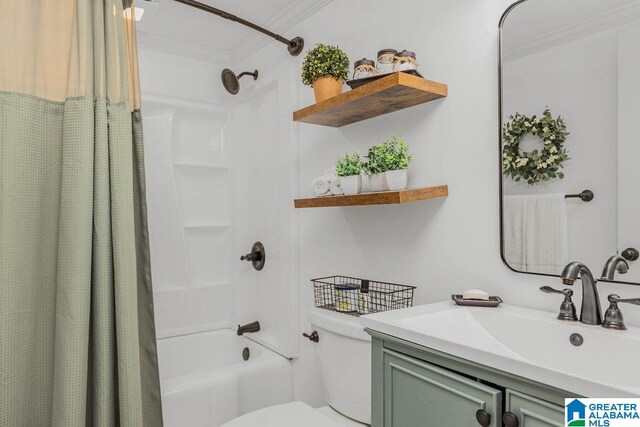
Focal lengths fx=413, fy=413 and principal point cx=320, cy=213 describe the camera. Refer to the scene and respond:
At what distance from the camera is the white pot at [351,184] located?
1.58 m

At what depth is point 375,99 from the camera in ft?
5.11

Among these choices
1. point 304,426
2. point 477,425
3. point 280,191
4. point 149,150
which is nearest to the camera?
point 477,425

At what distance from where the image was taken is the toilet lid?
1.53 m

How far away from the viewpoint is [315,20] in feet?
7.09

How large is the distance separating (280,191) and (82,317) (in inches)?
50.7

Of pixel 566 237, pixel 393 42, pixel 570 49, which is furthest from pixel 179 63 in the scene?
pixel 566 237

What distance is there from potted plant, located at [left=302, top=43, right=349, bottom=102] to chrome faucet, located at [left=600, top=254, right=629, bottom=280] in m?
1.16

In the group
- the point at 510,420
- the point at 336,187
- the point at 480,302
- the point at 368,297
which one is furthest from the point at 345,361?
the point at 510,420

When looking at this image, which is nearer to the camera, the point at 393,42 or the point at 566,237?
the point at 566,237

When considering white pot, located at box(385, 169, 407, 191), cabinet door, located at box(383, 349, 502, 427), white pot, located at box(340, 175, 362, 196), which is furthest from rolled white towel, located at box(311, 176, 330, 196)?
cabinet door, located at box(383, 349, 502, 427)

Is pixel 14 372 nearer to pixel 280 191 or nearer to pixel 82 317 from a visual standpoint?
pixel 82 317

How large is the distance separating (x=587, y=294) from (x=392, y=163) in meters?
0.71

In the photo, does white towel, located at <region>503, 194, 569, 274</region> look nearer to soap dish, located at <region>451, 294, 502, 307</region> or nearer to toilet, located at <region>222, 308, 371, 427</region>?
soap dish, located at <region>451, 294, 502, 307</region>

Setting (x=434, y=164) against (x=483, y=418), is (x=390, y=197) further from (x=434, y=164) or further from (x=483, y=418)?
(x=483, y=418)
